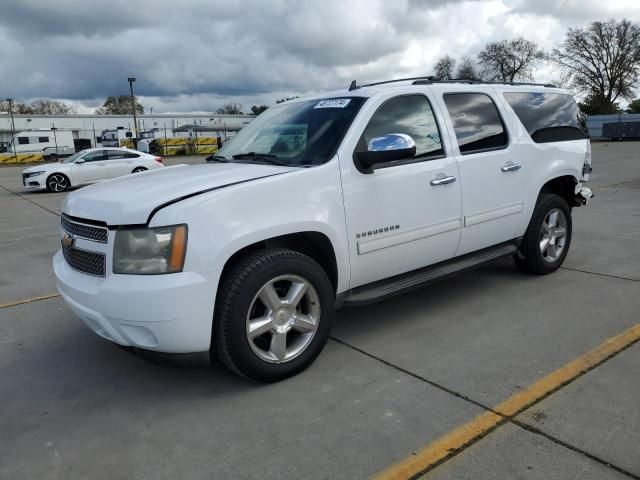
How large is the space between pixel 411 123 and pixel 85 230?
237 centimetres

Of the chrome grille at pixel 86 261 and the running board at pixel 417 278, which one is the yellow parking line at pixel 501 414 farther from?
the chrome grille at pixel 86 261

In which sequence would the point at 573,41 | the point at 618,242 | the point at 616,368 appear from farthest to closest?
the point at 573,41 < the point at 618,242 < the point at 616,368

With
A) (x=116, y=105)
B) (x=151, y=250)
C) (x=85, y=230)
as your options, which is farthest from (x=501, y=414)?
(x=116, y=105)

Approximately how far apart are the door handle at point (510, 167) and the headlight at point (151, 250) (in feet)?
9.43

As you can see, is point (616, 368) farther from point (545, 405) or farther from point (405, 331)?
point (405, 331)

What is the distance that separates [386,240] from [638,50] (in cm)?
6457

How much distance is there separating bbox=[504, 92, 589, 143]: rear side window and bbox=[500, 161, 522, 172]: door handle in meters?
0.43

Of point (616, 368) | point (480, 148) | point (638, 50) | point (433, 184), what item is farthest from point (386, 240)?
point (638, 50)

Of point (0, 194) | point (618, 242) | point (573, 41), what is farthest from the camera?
point (573, 41)

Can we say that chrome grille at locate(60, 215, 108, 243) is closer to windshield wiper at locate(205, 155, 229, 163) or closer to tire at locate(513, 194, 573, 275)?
windshield wiper at locate(205, 155, 229, 163)

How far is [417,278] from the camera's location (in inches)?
156

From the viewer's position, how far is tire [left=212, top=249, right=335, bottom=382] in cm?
298

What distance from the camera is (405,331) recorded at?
13.3ft

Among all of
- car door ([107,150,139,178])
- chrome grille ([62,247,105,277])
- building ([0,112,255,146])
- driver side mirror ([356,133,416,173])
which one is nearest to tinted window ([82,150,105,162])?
car door ([107,150,139,178])
